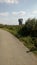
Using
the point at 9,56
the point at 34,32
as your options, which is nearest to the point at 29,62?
the point at 9,56

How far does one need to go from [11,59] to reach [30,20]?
804 inches

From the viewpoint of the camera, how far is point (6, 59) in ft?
44.1

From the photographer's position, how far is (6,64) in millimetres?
12000

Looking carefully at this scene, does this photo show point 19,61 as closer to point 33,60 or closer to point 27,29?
point 33,60

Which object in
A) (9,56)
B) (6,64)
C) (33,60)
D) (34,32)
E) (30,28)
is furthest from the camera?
(30,28)

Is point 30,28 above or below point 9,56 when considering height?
below

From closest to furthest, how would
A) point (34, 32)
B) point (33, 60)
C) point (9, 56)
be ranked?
point (33, 60) → point (9, 56) → point (34, 32)

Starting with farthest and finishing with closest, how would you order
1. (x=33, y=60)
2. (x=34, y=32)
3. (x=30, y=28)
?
(x=30, y=28), (x=34, y=32), (x=33, y=60)

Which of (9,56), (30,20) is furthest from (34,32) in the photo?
(9,56)

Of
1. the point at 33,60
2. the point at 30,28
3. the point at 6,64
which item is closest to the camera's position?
the point at 6,64

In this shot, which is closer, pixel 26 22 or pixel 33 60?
pixel 33 60

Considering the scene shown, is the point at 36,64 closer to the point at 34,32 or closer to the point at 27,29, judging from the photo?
the point at 34,32

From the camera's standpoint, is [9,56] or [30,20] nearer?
[9,56]

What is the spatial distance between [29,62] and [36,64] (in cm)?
59
